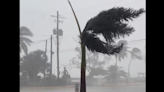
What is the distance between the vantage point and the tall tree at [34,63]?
509 centimetres

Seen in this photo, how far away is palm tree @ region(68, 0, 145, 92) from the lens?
8.80ft

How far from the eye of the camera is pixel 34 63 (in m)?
5.62

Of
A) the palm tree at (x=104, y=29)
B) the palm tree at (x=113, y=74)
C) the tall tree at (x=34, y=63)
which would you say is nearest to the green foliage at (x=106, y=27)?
the palm tree at (x=104, y=29)

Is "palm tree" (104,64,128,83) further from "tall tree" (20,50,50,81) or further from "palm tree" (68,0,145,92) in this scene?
"palm tree" (68,0,145,92)

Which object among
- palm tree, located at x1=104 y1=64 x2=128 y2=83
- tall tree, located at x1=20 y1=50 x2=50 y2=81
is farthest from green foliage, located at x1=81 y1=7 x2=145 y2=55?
palm tree, located at x1=104 y1=64 x2=128 y2=83

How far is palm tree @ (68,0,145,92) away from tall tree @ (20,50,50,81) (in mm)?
2526

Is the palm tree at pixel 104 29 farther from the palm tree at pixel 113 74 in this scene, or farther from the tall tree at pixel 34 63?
the palm tree at pixel 113 74

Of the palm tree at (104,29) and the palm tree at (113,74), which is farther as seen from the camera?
the palm tree at (113,74)

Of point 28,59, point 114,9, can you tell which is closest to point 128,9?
point 114,9

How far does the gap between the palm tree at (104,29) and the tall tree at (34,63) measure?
2.53 metres

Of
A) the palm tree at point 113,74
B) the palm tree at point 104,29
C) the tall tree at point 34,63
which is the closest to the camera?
the palm tree at point 104,29
